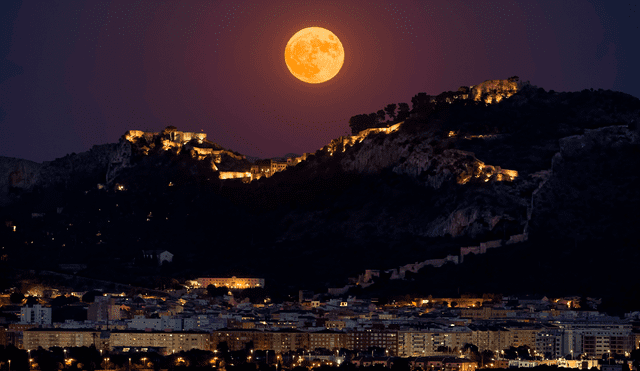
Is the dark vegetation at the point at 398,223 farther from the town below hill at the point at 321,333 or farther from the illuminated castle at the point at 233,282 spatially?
the town below hill at the point at 321,333

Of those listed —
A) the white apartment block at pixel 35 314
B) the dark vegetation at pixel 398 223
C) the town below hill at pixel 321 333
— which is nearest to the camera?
the town below hill at pixel 321 333

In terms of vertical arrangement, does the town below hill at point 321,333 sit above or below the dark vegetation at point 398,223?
below

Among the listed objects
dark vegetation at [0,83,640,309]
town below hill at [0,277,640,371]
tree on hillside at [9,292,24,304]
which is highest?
dark vegetation at [0,83,640,309]

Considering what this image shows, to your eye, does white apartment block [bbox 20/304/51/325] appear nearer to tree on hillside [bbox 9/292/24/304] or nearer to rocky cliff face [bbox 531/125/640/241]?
tree on hillside [bbox 9/292/24/304]

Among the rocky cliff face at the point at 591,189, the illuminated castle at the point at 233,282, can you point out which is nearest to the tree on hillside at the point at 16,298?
the illuminated castle at the point at 233,282

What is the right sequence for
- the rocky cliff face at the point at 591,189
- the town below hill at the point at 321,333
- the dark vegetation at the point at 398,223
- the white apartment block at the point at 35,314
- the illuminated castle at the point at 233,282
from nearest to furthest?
the town below hill at the point at 321,333 → the white apartment block at the point at 35,314 → the dark vegetation at the point at 398,223 → the rocky cliff face at the point at 591,189 → the illuminated castle at the point at 233,282

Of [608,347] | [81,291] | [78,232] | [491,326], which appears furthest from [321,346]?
[78,232]

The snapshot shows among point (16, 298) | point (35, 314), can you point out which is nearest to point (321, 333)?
point (35, 314)

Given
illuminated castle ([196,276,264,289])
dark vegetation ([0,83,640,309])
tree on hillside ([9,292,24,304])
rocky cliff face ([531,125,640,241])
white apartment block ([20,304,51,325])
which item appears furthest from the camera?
illuminated castle ([196,276,264,289])

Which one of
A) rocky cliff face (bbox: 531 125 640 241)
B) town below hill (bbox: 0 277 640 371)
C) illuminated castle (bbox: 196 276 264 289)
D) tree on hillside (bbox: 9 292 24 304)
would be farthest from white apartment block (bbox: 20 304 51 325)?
rocky cliff face (bbox: 531 125 640 241)
